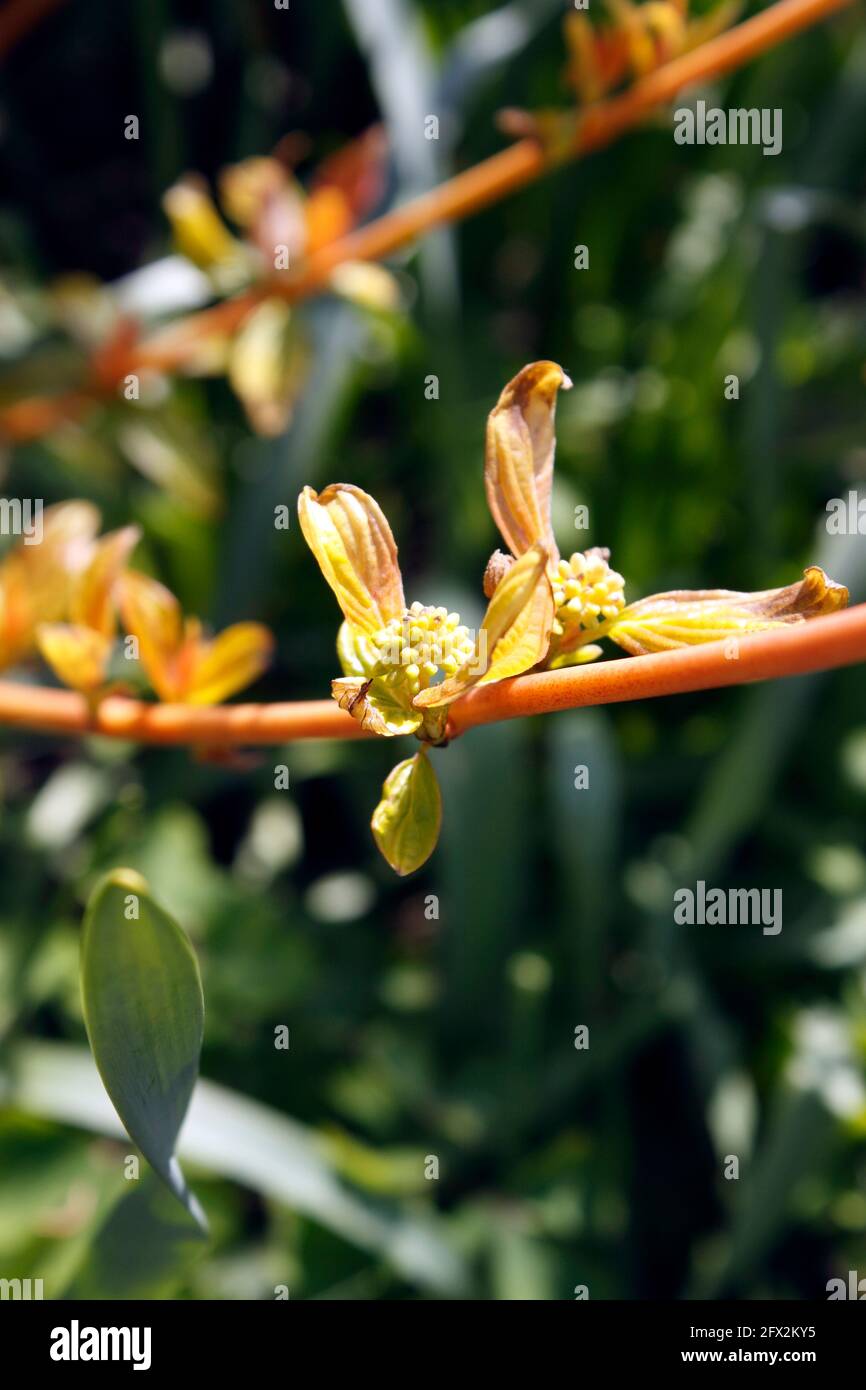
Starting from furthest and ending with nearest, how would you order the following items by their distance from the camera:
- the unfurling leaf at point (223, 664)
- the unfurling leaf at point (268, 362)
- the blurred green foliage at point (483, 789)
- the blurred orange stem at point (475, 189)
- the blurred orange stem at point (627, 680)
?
the blurred green foliage at point (483, 789) < the unfurling leaf at point (268, 362) < the blurred orange stem at point (475, 189) < the unfurling leaf at point (223, 664) < the blurred orange stem at point (627, 680)

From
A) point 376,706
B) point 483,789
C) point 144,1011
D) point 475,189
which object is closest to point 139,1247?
point 144,1011

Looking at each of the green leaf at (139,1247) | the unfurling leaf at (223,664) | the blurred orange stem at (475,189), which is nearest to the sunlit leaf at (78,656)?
the unfurling leaf at (223,664)

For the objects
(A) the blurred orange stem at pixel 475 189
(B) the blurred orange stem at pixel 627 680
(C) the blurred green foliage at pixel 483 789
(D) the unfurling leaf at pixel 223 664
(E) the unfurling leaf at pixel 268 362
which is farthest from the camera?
(C) the blurred green foliage at pixel 483 789

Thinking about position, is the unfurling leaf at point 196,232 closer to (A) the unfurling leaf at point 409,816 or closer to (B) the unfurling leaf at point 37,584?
(B) the unfurling leaf at point 37,584

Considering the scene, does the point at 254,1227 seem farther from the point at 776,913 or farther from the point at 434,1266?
the point at 776,913

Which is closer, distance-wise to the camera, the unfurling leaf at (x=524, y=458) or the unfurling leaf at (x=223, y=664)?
the unfurling leaf at (x=524, y=458)

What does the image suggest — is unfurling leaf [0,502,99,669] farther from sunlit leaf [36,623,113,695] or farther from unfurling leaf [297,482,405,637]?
unfurling leaf [297,482,405,637]
